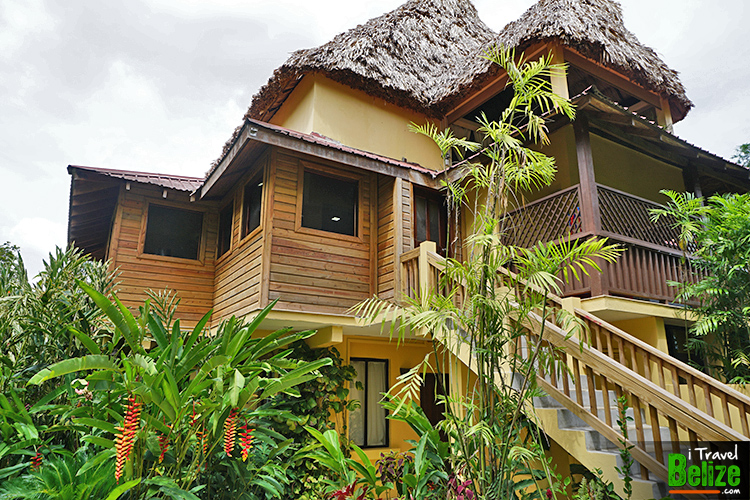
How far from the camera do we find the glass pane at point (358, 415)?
7104 mm

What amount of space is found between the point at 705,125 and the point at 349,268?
5414 centimetres

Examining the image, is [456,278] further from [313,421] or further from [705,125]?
[705,125]

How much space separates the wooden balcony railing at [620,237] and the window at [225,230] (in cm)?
454

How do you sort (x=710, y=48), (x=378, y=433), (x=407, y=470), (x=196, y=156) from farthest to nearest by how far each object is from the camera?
(x=196, y=156) < (x=710, y=48) < (x=378, y=433) < (x=407, y=470)

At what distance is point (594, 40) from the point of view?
23.7 feet

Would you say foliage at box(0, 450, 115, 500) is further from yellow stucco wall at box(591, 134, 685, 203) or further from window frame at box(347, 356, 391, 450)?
yellow stucco wall at box(591, 134, 685, 203)

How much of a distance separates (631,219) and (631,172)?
2.97 m

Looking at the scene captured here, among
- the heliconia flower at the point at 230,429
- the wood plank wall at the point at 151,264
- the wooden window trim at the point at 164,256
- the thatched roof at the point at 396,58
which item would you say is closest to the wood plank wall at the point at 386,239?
the thatched roof at the point at 396,58

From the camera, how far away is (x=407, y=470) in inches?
130

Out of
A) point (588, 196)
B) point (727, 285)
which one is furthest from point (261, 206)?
point (727, 285)

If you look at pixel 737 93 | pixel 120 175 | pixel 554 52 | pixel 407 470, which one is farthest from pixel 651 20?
pixel 737 93

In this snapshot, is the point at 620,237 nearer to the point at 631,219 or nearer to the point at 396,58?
the point at 631,219

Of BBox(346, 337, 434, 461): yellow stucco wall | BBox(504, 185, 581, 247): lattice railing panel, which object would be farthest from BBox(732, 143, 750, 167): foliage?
BBox(346, 337, 434, 461): yellow stucco wall

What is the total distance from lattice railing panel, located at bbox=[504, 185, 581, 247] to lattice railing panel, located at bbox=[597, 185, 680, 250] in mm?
323
